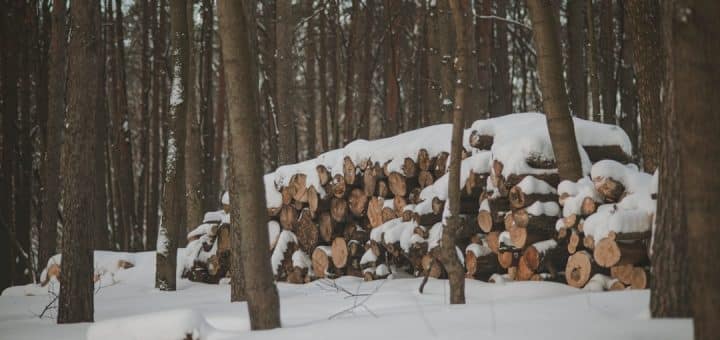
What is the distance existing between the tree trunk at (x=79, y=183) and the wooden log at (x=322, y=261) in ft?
10.6

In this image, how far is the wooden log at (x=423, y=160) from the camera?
7.15 meters

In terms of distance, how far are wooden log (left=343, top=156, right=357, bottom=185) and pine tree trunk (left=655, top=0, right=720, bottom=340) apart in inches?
217

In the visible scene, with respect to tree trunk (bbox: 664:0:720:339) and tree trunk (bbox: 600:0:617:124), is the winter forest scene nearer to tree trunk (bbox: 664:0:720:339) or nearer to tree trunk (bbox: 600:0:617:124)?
tree trunk (bbox: 664:0:720:339)

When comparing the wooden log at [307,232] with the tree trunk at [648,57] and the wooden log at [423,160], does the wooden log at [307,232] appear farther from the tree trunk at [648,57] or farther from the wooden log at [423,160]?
the tree trunk at [648,57]

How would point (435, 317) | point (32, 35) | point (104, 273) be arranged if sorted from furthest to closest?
point (32, 35) → point (104, 273) → point (435, 317)

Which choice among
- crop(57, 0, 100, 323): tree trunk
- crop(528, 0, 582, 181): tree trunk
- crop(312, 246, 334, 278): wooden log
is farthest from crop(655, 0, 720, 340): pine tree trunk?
crop(312, 246, 334, 278): wooden log

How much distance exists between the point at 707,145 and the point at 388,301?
138 inches

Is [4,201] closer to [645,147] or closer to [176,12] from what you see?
→ [176,12]

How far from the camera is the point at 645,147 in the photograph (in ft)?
20.8

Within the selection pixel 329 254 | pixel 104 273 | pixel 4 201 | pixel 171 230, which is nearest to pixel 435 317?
pixel 329 254

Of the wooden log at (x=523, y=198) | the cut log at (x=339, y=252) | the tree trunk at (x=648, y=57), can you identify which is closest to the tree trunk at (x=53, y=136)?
the cut log at (x=339, y=252)

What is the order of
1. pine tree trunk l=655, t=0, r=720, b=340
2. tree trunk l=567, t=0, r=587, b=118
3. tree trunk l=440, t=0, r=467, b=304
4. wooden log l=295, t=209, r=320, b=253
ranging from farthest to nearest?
1. tree trunk l=567, t=0, r=587, b=118
2. wooden log l=295, t=209, r=320, b=253
3. tree trunk l=440, t=0, r=467, b=304
4. pine tree trunk l=655, t=0, r=720, b=340

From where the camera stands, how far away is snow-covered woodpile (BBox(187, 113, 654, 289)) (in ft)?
17.7

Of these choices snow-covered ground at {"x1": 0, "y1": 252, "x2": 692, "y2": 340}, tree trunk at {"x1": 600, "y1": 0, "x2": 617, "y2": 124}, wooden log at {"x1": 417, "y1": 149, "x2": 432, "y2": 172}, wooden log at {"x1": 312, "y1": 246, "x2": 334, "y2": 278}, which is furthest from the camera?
tree trunk at {"x1": 600, "y1": 0, "x2": 617, "y2": 124}
